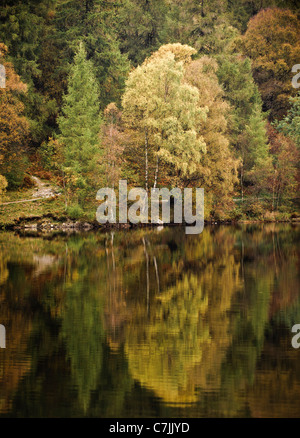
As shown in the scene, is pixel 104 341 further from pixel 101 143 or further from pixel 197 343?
pixel 101 143

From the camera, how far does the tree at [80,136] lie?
44906mm

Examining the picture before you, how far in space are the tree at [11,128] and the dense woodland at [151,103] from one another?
0.10 m

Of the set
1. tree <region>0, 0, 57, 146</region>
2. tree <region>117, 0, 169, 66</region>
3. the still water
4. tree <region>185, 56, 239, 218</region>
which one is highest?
tree <region>117, 0, 169, 66</region>

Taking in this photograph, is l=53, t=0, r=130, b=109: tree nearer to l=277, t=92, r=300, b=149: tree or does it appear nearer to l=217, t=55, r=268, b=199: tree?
l=217, t=55, r=268, b=199: tree

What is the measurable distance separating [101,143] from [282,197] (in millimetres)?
18118

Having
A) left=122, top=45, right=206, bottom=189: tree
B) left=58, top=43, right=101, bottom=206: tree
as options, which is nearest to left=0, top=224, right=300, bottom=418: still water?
left=58, top=43, right=101, bottom=206: tree

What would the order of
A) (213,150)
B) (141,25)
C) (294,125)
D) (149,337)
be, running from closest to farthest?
(149,337) < (213,150) < (294,125) < (141,25)

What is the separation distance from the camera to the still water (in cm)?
921

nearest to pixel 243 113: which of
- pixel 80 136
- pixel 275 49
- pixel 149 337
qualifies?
pixel 275 49

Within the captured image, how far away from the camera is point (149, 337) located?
12688 millimetres

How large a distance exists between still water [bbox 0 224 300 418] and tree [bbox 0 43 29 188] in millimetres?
18503

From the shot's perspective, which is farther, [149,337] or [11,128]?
[11,128]

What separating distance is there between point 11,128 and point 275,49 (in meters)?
31.7

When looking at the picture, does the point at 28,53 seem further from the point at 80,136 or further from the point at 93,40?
the point at 80,136
